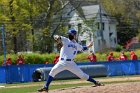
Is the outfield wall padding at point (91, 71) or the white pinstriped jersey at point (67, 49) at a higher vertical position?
the white pinstriped jersey at point (67, 49)

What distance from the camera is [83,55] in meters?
42.6

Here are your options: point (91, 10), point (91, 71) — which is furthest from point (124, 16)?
point (91, 71)

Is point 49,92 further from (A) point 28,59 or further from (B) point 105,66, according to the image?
(A) point 28,59

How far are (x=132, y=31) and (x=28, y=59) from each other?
4821cm

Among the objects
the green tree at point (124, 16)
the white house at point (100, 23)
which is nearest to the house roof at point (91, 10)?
the white house at point (100, 23)

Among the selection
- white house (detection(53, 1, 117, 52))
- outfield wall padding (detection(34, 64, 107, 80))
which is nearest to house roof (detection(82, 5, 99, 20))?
white house (detection(53, 1, 117, 52))

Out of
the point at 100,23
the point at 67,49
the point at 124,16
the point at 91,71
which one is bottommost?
the point at 91,71

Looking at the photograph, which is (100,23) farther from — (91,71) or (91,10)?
(91,71)

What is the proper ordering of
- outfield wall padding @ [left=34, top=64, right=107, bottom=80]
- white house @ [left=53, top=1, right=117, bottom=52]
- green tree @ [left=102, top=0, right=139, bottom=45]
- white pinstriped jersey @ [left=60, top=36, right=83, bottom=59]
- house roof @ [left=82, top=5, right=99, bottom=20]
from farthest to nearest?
1. house roof @ [left=82, top=5, right=99, bottom=20]
2. green tree @ [left=102, top=0, right=139, bottom=45]
3. white house @ [left=53, top=1, right=117, bottom=52]
4. outfield wall padding @ [left=34, top=64, right=107, bottom=80]
5. white pinstriped jersey @ [left=60, top=36, right=83, bottom=59]

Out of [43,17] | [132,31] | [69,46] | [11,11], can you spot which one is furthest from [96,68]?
[132,31]

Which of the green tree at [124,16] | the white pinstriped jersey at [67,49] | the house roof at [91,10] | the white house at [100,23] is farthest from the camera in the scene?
the house roof at [91,10]

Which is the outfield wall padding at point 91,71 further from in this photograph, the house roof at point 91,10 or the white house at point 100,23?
the house roof at point 91,10

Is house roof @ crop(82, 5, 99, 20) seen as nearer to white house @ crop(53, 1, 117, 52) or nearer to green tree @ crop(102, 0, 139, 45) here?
white house @ crop(53, 1, 117, 52)

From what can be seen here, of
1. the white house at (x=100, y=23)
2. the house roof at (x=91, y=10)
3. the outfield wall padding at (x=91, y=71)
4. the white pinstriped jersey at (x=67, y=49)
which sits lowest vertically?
the outfield wall padding at (x=91, y=71)
